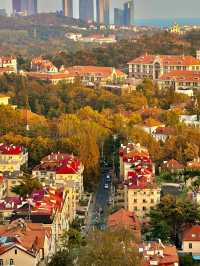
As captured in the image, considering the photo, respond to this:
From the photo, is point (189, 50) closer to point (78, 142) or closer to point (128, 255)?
point (78, 142)

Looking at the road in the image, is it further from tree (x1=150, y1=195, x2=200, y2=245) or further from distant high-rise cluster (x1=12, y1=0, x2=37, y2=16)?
distant high-rise cluster (x1=12, y1=0, x2=37, y2=16)

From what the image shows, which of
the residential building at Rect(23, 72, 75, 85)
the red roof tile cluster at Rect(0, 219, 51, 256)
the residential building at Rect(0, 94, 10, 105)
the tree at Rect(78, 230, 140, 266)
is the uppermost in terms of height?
the tree at Rect(78, 230, 140, 266)

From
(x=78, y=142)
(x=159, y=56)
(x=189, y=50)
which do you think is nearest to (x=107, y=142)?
(x=78, y=142)

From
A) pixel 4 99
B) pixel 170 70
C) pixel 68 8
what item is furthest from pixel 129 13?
pixel 4 99

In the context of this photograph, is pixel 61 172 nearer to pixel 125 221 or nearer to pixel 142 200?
pixel 142 200

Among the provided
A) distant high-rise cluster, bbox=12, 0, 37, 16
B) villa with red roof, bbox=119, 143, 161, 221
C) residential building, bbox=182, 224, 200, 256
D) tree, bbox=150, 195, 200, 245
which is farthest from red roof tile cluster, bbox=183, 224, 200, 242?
distant high-rise cluster, bbox=12, 0, 37, 16

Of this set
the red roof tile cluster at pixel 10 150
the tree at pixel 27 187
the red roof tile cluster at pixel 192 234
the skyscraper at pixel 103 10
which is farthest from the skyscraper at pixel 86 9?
the red roof tile cluster at pixel 192 234
